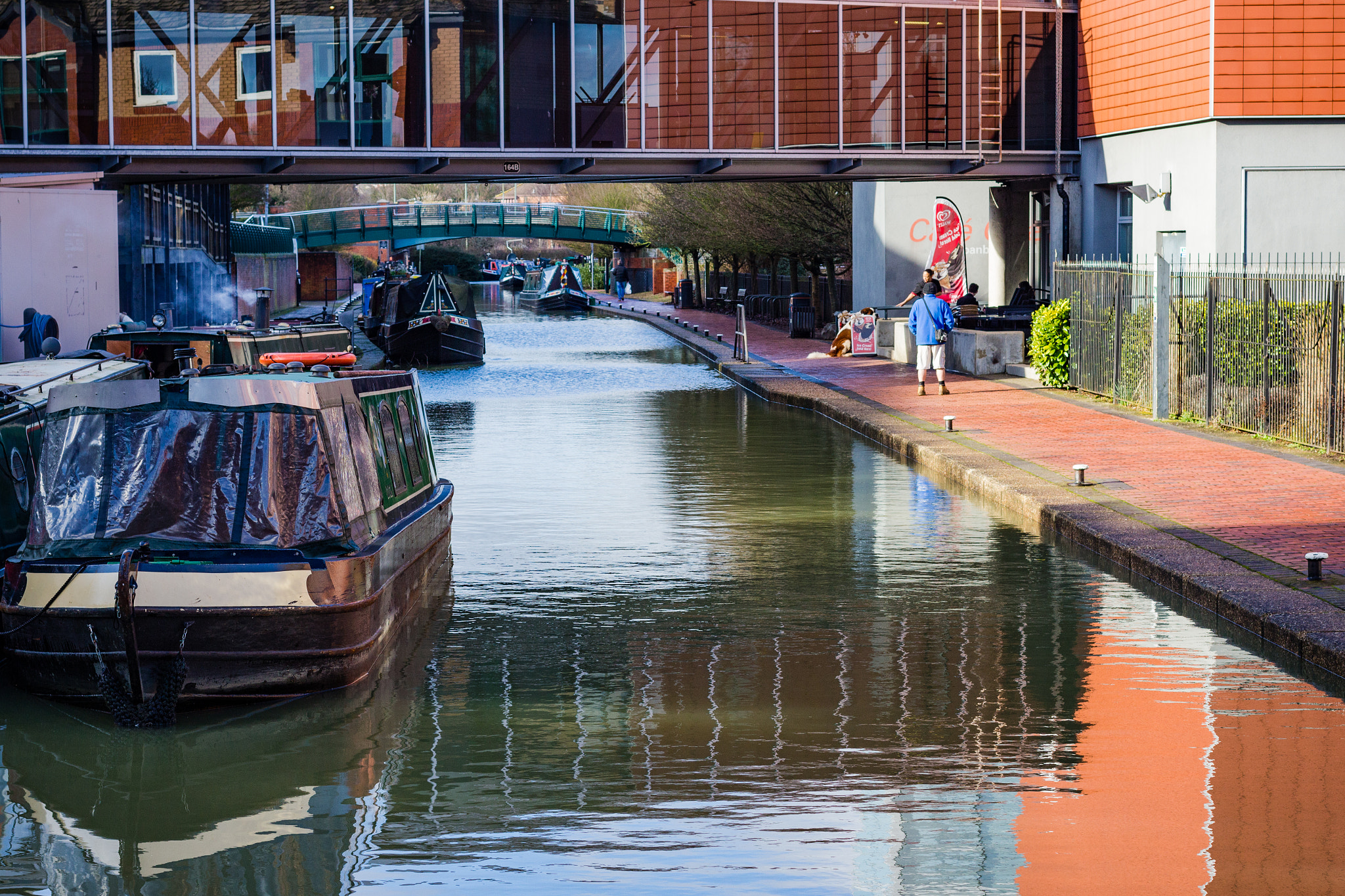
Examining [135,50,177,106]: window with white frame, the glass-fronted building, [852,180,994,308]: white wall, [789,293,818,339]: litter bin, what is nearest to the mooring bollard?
the glass-fronted building

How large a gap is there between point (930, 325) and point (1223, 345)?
5.58 m

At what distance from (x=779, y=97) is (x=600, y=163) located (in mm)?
3999

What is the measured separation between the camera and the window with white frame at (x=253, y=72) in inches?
1219

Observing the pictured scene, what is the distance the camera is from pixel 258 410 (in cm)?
926

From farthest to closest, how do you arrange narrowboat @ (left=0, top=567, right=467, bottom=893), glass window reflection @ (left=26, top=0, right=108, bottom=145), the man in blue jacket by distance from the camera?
glass window reflection @ (left=26, top=0, right=108, bottom=145)
the man in blue jacket
narrowboat @ (left=0, top=567, right=467, bottom=893)

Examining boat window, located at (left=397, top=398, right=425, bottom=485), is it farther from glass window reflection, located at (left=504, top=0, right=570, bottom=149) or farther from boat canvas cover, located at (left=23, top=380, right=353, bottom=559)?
glass window reflection, located at (left=504, top=0, right=570, bottom=149)

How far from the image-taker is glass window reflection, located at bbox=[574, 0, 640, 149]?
32594 mm

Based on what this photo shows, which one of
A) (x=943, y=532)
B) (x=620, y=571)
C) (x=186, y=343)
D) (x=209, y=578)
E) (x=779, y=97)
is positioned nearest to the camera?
(x=209, y=578)

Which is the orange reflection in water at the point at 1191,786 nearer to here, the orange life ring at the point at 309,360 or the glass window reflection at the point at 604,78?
the orange life ring at the point at 309,360

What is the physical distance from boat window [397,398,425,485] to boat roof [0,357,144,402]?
199 centimetres

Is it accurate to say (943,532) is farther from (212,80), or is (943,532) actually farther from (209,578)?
(212,80)

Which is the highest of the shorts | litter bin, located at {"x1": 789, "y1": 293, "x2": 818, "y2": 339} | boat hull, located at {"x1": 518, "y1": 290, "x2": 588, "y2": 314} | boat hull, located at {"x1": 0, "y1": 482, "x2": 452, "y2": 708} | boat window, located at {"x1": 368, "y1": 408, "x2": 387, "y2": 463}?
boat hull, located at {"x1": 518, "y1": 290, "x2": 588, "y2": 314}

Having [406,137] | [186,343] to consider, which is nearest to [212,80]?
[406,137]

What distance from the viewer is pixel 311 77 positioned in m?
31.4
